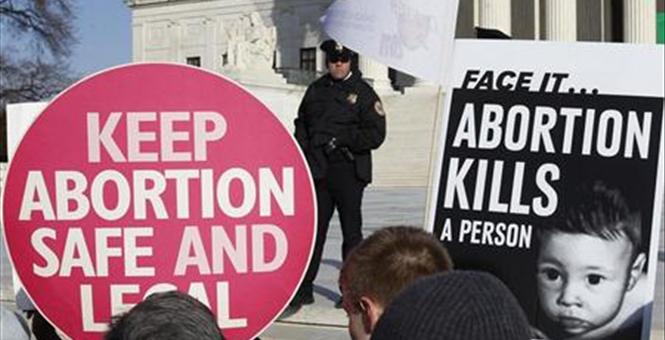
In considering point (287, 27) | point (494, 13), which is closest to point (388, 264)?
point (494, 13)

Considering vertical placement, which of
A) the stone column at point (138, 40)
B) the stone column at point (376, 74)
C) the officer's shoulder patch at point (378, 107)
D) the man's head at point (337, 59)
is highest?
the stone column at point (138, 40)

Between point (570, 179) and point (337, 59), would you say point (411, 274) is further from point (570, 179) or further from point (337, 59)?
point (337, 59)

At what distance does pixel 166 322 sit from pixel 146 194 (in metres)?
1.06

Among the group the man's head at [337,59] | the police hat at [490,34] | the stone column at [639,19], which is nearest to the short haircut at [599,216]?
the police hat at [490,34]

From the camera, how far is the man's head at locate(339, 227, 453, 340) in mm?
2178

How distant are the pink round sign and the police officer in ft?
12.2

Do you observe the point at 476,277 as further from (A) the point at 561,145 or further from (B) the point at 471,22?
(B) the point at 471,22

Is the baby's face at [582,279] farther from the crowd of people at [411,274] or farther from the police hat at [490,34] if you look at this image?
the police hat at [490,34]

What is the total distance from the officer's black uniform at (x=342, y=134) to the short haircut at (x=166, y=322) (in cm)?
471

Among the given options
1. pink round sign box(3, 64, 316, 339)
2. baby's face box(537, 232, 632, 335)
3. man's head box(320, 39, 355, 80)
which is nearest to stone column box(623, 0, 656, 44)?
man's head box(320, 39, 355, 80)

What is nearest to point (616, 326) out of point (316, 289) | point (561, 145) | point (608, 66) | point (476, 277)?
point (561, 145)

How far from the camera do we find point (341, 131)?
22.0 feet

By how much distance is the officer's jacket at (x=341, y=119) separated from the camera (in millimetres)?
6668

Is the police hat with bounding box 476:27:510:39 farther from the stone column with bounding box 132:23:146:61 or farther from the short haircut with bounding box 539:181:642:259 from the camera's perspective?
the stone column with bounding box 132:23:146:61
